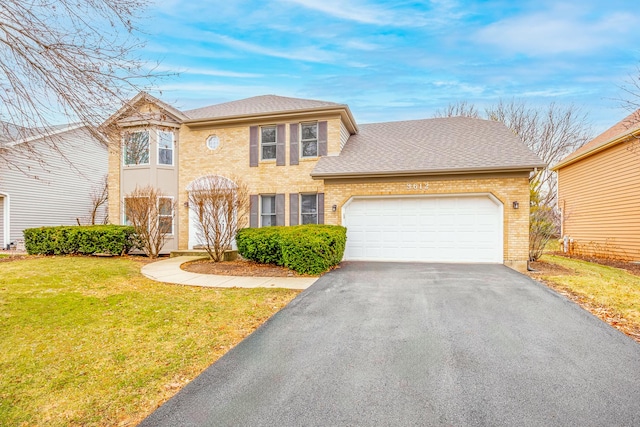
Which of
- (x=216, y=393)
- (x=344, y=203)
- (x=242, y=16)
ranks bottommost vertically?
(x=216, y=393)

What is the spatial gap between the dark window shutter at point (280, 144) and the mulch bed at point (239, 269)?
4195mm

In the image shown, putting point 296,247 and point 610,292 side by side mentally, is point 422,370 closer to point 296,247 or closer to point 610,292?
point 296,247

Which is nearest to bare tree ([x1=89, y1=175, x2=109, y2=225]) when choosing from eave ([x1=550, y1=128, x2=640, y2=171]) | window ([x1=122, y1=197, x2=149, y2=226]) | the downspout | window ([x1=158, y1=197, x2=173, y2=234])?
the downspout

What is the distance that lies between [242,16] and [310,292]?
6.10 metres

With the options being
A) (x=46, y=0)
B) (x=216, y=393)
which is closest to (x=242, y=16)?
(x=46, y=0)

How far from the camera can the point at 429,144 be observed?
1355cm

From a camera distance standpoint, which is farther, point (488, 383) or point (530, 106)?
point (530, 106)

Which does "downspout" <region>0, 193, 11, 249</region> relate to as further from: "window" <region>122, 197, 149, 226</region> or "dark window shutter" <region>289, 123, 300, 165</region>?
"dark window shutter" <region>289, 123, 300, 165</region>

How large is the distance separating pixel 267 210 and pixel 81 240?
6.78 m

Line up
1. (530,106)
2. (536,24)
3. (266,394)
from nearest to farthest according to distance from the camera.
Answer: (266,394) → (536,24) → (530,106)

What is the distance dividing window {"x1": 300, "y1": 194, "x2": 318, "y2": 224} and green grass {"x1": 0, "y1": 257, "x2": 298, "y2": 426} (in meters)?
5.93

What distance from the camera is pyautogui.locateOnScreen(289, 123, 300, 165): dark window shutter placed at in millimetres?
13531

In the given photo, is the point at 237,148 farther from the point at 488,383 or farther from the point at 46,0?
the point at 488,383

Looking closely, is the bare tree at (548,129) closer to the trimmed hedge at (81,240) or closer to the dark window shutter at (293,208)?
the dark window shutter at (293,208)
